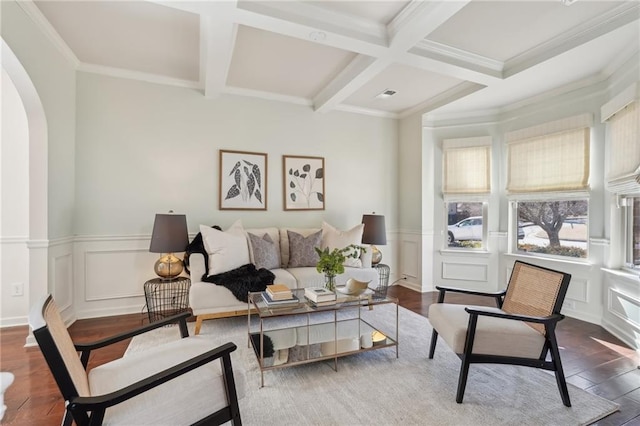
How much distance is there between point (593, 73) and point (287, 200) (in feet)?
12.6

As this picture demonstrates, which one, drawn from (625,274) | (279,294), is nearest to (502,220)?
(625,274)

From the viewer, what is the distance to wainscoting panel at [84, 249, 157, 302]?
11.3 feet

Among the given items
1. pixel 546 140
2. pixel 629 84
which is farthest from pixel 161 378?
pixel 546 140

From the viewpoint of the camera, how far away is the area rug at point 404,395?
5.83 ft

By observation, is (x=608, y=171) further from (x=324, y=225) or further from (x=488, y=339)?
(x=324, y=225)

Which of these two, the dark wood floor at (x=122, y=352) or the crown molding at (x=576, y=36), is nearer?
the dark wood floor at (x=122, y=352)

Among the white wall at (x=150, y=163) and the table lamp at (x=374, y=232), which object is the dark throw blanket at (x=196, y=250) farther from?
the table lamp at (x=374, y=232)

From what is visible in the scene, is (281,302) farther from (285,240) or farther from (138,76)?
(138,76)

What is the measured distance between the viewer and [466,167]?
4.57 metres

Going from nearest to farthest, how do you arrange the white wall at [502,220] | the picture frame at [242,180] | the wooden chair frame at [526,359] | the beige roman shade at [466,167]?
the wooden chair frame at [526,359] → the white wall at [502,220] → the picture frame at [242,180] → the beige roman shade at [466,167]

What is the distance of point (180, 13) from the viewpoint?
2.48 metres

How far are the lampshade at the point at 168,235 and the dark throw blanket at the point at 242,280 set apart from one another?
0.45 m

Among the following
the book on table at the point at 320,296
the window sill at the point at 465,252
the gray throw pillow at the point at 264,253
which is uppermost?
the gray throw pillow at the point at 264,253

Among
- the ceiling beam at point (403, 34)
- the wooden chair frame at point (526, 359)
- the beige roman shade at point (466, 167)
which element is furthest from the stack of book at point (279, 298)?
the beige roman shade at point (466, 167)
